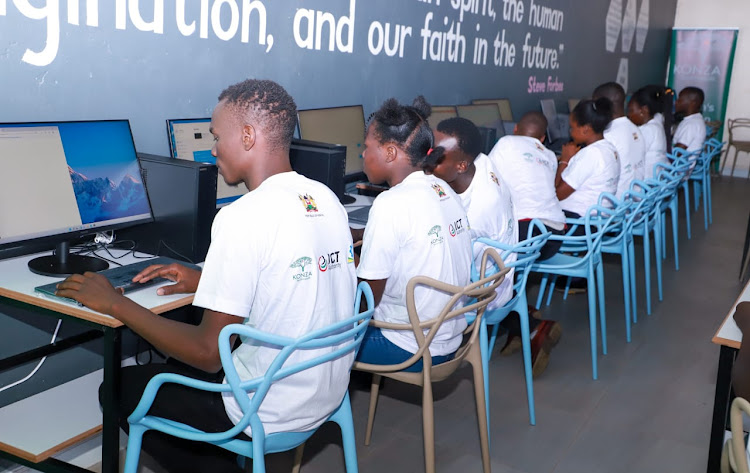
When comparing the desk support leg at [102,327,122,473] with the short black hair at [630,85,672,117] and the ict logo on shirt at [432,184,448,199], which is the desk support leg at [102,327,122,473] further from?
the short black hair at [630,85,672,117]

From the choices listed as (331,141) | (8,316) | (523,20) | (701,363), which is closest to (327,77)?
(331,141)

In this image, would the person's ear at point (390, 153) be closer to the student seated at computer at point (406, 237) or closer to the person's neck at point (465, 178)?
the student seated at computer at point (406, 237)

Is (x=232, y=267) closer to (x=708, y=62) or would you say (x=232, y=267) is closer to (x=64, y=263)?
(x=64, y=263)

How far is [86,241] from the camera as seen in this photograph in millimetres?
2316

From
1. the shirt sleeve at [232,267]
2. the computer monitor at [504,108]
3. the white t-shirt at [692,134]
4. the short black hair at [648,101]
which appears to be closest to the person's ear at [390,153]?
the shirt sleeve at [232,267]

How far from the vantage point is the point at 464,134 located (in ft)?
8.82

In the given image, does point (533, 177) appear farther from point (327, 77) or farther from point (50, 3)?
point (50, 3)

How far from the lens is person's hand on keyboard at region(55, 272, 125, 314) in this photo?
5.35 feet

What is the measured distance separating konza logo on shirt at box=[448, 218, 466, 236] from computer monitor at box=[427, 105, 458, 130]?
218 centimetres

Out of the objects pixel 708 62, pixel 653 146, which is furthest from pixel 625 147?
pixel 708 62

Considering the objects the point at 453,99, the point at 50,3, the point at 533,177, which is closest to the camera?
the point at 50,3

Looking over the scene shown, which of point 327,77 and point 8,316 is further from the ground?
point 327,77

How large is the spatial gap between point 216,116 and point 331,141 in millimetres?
1803

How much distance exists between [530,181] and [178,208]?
1747 mm
